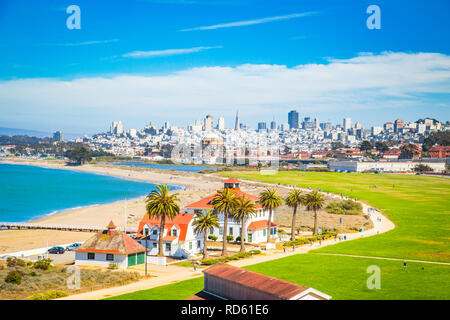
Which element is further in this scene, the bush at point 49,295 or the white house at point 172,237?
the white house at point 172,237

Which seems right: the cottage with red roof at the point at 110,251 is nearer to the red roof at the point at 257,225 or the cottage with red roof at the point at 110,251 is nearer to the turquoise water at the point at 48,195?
the red roof at the point at 257,225

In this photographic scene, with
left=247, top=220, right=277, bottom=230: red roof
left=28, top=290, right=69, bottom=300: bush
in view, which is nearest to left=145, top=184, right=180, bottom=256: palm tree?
left=247, top=220, right=277, bottom=230: red roof

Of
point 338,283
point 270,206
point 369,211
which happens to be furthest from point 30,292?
point 369,211

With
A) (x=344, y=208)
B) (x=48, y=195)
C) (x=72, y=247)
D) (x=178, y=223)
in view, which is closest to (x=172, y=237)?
(x=178, y=223)

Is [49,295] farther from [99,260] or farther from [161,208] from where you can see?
[161,208]

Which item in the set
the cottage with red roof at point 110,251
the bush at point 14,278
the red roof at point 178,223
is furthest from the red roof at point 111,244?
the bush at point 14,278

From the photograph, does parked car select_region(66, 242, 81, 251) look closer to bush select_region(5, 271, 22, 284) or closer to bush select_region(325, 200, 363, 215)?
bush select_region(5, 271, 22, 284)

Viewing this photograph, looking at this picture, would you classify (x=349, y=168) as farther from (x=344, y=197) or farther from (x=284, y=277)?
(x=284, y=277)
